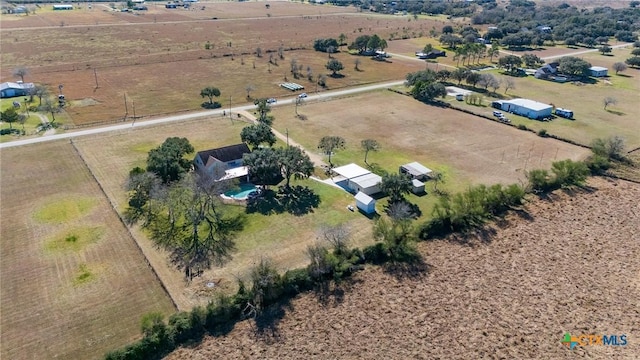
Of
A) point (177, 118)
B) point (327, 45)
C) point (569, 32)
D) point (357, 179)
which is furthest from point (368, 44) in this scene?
point (357, 179)

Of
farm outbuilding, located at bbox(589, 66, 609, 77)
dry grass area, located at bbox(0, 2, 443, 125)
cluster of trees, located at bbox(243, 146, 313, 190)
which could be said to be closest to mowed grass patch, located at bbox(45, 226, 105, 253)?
cluster of trees, located at bbox(243, 146, 313, 190)

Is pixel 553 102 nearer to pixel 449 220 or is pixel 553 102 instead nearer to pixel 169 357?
pixel 449 220

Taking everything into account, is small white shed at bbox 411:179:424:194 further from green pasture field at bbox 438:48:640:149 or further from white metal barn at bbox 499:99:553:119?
white metal barn at bbox 499:99:553:119

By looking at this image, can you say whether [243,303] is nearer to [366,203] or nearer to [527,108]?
[366,203]

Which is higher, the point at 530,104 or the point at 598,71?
the point at 598,71

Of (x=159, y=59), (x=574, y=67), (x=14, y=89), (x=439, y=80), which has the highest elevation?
(x=574, y=67)

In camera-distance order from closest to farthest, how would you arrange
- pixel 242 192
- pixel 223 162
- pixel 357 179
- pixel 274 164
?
pixel 274 164
pixel 242 192
pixel 357 179
pixel 223 162

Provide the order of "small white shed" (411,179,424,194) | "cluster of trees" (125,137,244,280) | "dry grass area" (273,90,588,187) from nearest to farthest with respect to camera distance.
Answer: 1. "cluster of trees" (125,137,244,280)
2. "small white shed" (411,179,424,194)
3. "dry grass area" (273,90,588,187)

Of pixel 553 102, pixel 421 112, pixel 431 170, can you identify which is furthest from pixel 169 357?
pixel 553 102

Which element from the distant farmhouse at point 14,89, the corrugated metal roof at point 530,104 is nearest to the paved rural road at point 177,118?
the distant farmhouse at point 14,89
